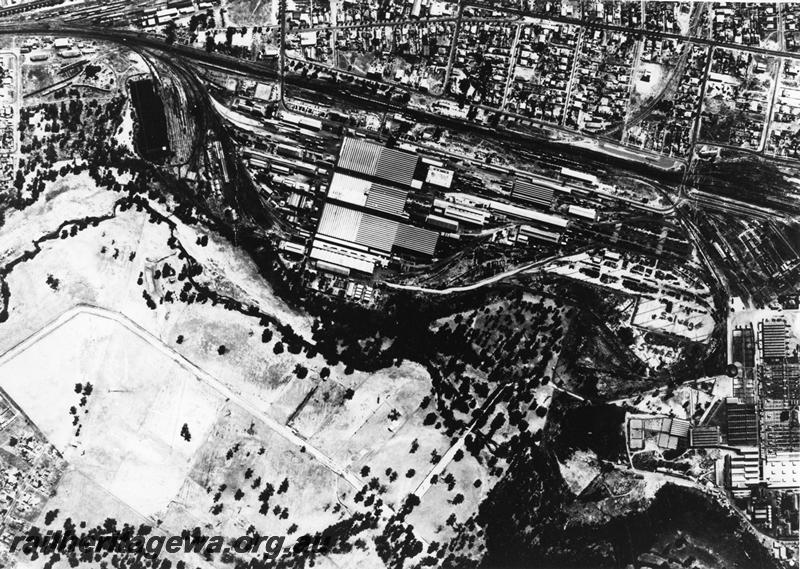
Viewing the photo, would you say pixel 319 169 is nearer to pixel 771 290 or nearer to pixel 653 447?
pixel 653 447

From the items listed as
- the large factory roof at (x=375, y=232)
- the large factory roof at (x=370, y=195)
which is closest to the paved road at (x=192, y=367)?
the large factory roof at (x=375, y=232)

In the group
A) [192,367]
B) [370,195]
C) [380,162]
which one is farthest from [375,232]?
[192,367]

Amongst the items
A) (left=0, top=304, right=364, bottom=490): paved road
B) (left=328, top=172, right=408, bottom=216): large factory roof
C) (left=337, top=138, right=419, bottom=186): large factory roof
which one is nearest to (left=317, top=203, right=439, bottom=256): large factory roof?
(left=328, top=172, right=408, bottom=216): large factory roof

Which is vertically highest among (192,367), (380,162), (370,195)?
(380,162)

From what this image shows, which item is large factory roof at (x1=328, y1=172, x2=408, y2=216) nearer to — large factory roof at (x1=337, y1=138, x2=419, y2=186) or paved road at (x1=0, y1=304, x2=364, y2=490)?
large factory roof at (x1=337, y1=138, x2=419, y2=186)

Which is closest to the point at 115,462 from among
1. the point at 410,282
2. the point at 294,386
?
the point at 294,386

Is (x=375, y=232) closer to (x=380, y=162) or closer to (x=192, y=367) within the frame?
(x=380, y=162)

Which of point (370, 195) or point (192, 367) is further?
point (370, 195)

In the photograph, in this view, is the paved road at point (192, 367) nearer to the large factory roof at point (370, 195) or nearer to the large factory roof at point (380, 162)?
the large factory roof at point (370, 195)
